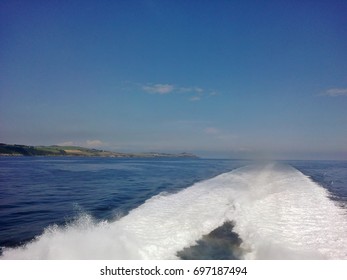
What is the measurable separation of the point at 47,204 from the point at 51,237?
6105 millimetres

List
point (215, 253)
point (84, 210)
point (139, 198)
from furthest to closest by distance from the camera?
point (139, 198) < point (84, 210) < point (215, 253)

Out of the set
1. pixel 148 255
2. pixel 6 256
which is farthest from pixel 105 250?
pixel 6 256

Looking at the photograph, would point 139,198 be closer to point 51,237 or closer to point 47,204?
point 47,204

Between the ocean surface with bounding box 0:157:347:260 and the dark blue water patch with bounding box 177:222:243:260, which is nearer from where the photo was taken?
the ocean surface with bounding box 0:157:347:260

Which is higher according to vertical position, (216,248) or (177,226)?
(177,226)

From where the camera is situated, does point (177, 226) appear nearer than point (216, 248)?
No

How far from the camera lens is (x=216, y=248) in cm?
786

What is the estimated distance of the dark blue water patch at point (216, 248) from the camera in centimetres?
732

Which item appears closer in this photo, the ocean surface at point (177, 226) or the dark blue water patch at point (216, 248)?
the ocean surface at point (177, 226)

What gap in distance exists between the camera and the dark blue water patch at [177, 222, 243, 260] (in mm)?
7320

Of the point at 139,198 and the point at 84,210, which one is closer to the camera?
the point at 84,210
